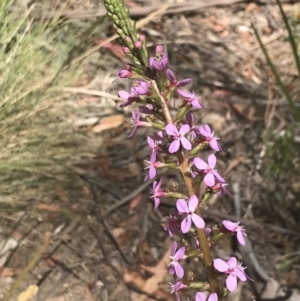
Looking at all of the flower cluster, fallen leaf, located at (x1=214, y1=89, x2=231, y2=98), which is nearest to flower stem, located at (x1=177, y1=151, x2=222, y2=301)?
the flower cluster

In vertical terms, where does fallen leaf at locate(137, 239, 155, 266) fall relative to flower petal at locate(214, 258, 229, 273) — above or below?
below

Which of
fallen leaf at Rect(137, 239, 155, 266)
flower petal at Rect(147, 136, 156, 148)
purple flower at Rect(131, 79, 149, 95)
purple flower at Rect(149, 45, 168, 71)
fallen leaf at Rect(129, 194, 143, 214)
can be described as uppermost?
purple flower at Rect(149, 45, 168, 71)

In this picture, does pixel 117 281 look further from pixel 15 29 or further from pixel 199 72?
pixel 199 72

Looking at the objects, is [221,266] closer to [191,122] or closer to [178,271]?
[178,271]

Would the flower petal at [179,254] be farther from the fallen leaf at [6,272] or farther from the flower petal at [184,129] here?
the fallen leaf at [6,272]

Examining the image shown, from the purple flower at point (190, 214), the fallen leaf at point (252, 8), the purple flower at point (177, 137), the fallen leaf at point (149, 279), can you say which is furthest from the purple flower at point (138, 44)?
the fallen leaf at point (252, 8)

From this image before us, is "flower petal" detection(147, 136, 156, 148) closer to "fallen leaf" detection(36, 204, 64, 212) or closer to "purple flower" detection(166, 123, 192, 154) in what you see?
"purple flower" detection(166, 123, 192, 154)
